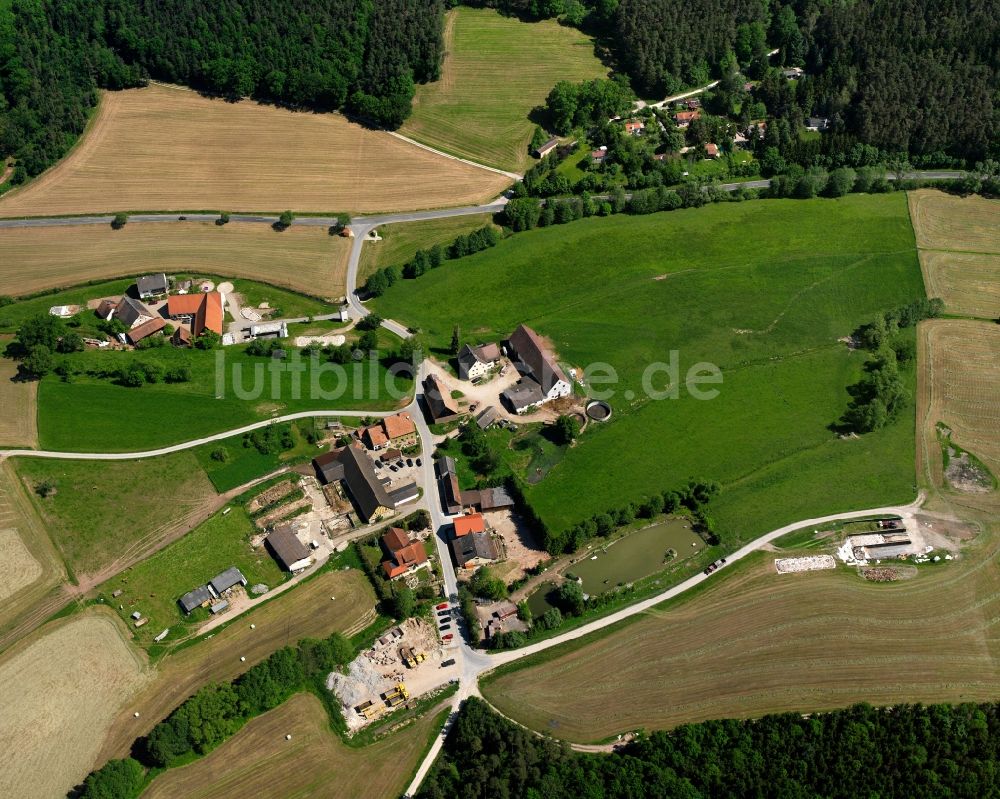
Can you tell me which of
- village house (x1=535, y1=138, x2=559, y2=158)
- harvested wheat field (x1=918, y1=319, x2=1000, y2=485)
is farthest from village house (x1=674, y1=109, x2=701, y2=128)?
harvested wheat field (x1=918, y1=319, x2=1000, y2=485)

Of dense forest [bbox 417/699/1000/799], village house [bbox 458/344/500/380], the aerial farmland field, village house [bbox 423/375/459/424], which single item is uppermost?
the aerial farmland field

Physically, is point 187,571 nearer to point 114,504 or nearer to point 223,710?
point 114,504

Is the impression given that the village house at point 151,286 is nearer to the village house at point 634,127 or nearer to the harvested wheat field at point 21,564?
the harvested wheat field at point 21,564

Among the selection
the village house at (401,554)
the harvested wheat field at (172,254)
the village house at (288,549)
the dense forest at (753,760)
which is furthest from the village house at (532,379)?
the dense forest at (753,760)

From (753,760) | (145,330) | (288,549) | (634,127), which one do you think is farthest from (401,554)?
(634,127)

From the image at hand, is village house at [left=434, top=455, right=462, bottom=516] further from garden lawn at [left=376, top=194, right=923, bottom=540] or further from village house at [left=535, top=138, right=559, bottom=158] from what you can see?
village house at [left=535, top=138, right=559, bottom=158]

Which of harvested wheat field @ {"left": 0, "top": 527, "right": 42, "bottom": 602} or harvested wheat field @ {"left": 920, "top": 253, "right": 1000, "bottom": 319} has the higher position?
harvested wheat field @ {"left": 920, "top": 253, "right": 1000, "bottom": 319}

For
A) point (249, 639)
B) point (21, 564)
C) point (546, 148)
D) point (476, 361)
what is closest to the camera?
point (249, 639)
